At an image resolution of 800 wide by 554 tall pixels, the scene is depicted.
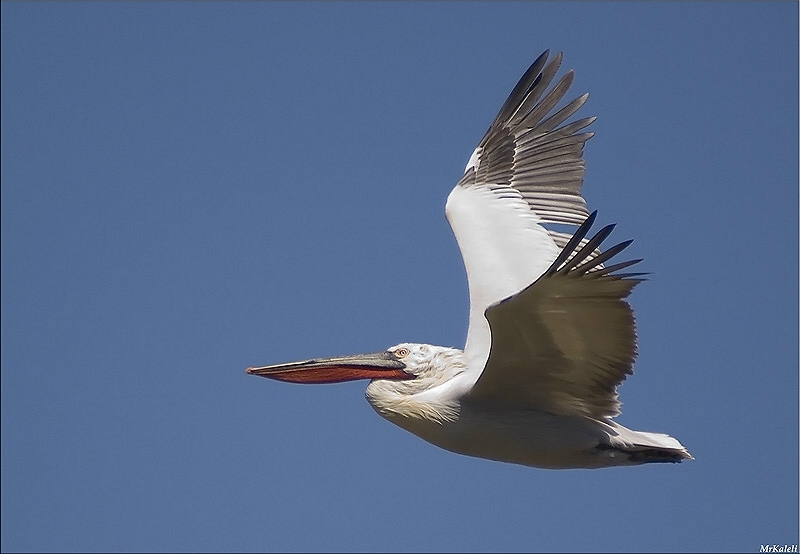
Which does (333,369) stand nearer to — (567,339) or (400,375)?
(400,375)

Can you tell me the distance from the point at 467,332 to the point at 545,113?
8.62ft

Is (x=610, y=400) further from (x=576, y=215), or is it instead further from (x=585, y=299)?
(x=576, y=215)

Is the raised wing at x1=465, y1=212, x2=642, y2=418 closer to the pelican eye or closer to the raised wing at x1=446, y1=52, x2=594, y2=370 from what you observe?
the raised wing at x1=446, y1=52, x2=594, y2=370

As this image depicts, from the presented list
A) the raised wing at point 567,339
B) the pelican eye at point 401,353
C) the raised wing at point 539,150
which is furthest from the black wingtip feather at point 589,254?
the raised wing at point 539,150

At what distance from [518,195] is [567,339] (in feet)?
9.07

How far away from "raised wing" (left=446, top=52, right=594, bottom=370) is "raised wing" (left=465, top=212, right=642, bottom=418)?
61cm

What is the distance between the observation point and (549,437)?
6.34 metres

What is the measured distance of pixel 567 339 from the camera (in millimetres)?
5785

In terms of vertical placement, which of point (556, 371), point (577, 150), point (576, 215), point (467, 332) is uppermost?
point (577, 150)

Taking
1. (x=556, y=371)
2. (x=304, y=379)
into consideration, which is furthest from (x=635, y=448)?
(x=304, y=379)

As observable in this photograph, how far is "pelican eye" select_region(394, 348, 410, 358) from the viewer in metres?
7.18

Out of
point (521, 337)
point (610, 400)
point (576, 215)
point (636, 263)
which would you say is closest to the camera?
point (636, 263)

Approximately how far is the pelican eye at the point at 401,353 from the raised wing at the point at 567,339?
937 mm

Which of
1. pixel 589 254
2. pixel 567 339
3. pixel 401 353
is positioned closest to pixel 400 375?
pixel 401 353
